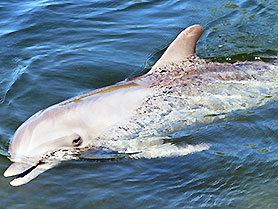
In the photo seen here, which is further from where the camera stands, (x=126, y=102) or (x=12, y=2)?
(x=12, y=2)

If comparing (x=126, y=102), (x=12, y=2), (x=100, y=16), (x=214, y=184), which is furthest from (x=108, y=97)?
(x=12, y=2)

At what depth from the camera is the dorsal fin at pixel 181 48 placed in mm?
7238

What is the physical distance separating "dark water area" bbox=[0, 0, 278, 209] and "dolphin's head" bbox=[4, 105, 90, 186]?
0.15 m

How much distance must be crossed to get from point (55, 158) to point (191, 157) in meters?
1.99

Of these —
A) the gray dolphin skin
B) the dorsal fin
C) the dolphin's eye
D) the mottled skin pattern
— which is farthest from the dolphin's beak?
the dorsal fin

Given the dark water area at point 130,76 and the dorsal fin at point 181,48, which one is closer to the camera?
the dark water area at point 130,76

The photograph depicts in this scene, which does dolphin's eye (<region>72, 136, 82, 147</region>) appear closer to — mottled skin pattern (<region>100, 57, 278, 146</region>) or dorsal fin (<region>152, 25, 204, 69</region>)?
Result: mottled skin pattern (<region>100, 57, 278, 146</region>)

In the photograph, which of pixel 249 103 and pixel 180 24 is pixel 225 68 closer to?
pixel 249 103

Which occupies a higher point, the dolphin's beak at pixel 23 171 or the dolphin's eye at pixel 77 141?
the dolphin's eye at pixel 77 141

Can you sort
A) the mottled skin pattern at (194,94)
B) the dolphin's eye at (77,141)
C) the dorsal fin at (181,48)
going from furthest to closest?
the dorsal fin at (181,48) → the mottled skin pattern at (194,94) → the dolphin's eye at (77,141)

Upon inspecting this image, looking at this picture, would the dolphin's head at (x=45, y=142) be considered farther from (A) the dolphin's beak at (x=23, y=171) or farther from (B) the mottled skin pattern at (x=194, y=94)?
(B) the mottled skin pattern at (x=194, y=94)

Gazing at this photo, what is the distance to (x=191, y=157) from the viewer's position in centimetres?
595

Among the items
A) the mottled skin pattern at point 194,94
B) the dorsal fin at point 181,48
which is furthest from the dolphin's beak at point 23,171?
the dorsal fin at point 181,48

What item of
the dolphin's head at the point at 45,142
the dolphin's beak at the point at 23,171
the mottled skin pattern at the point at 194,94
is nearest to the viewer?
the dolphin's beak at the point at 23,171
